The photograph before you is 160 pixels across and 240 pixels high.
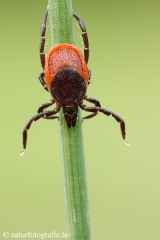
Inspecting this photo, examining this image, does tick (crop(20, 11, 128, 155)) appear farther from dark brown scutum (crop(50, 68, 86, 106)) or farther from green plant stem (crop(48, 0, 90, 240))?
green plant stem (crop(48, 0, 90, 240))

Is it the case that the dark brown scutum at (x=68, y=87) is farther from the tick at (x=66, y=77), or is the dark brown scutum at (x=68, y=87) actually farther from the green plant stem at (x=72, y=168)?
the green plant stem at (x=72, y=168)

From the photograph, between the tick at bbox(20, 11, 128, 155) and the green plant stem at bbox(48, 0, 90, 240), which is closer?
the green plant stem at bbox(48, 0, 90, 240)

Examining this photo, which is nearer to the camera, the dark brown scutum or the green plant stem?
the green plant stem

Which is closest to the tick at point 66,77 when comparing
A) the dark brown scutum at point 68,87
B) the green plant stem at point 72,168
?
the dark brown scutum at point 68,87

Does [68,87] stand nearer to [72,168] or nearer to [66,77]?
[66,77]

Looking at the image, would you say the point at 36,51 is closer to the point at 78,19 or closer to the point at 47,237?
the point at 47,237

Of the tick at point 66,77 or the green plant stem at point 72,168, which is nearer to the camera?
the green plant stem at point 72,168

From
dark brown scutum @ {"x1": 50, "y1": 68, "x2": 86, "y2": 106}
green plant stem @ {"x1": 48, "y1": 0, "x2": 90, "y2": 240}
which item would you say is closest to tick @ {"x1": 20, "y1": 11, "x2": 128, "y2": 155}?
dark brown scutum @ {"x1": 50, "y1": 68, "x2": 86, "y2": 106}

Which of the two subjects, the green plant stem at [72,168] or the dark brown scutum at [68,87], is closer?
the green plant stem at [72,168]

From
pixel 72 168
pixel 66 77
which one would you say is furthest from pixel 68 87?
pixel 72 168

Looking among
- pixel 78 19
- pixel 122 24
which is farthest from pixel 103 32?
pixel 78 19
